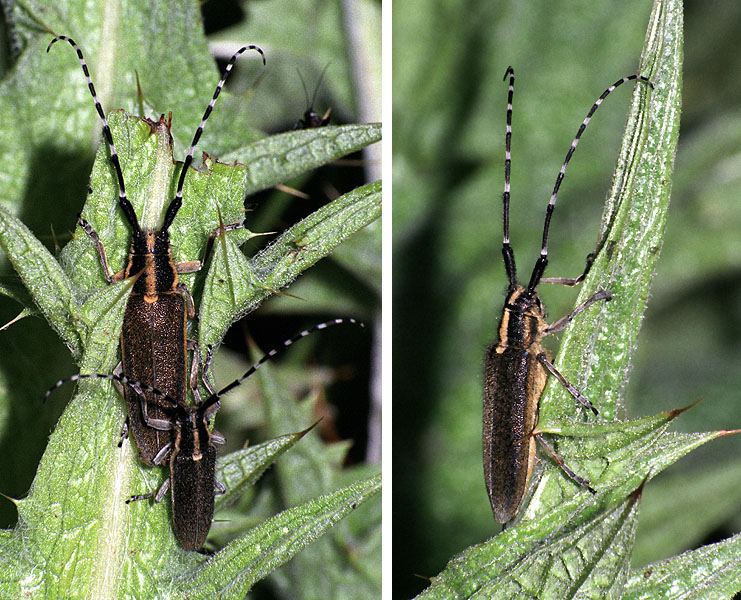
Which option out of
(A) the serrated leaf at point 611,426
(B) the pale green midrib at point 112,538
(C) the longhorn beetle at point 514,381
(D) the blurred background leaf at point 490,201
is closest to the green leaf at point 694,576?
(A) the serrated leaf at point 611,426

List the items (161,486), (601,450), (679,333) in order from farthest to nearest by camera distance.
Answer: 1. (679,333)
2. (161,486)
3. (601,450)

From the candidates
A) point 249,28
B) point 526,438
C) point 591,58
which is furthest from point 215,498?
point 591,58

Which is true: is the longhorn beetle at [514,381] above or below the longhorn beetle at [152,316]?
below

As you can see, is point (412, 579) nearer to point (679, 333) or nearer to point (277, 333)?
point (277, 333)

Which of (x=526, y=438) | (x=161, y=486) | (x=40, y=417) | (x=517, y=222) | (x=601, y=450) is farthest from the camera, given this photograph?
(x=517, y=222)

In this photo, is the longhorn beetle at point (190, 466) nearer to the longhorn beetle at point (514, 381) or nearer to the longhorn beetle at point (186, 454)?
the longhorn beetle at point (186, 454)

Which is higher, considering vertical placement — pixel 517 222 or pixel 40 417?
pixel 517 222

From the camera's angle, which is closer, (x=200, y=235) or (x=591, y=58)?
(x=200, y=235)
